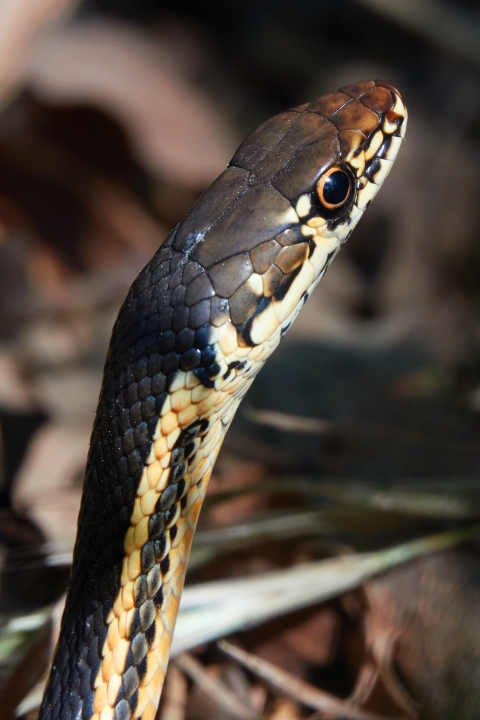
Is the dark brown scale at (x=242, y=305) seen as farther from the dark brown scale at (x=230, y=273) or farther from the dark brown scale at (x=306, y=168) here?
the dark brown scale at (x=306, y=168)

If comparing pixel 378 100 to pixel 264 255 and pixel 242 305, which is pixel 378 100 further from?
pixel 242 305

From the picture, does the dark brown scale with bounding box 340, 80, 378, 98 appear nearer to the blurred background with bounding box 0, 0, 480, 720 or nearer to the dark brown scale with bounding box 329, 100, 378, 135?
the dark brown scale with bounding box 329, 100, 378, 135

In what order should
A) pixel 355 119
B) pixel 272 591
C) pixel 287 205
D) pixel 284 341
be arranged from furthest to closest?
pixel 284 341 < pixel 272 591 < pixel 355 119 < pixel 287 205

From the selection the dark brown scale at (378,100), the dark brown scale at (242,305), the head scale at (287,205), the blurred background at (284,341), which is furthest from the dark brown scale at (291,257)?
the blurred background at (284,341)

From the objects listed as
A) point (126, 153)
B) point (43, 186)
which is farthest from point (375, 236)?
point (43, 186)

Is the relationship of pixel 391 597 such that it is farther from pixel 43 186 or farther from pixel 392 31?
pixel 392 31

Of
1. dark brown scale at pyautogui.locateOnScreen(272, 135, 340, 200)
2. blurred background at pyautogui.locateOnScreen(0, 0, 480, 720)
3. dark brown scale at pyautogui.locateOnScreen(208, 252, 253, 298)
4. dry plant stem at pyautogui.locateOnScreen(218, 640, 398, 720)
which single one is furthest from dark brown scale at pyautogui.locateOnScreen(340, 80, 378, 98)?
dry plant stem at pyautogui.locateOnScreen(218, 640, 398, 720)

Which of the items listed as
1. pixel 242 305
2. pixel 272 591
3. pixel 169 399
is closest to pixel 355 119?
pixel 242 305
